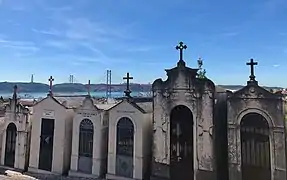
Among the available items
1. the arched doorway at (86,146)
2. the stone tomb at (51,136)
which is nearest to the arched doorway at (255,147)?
the arched doorway at (86,146)

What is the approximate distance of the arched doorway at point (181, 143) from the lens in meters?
12.5

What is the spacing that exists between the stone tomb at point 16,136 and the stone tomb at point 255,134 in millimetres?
10645

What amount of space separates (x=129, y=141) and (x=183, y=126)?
2.64 m

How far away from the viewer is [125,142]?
13734mm

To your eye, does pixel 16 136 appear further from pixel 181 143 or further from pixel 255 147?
pixel 255 147

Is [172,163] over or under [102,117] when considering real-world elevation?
under

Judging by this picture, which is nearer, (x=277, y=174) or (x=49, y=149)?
(x=277, y=174)

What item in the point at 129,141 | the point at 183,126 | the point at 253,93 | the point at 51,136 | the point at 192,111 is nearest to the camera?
the point at 253,93

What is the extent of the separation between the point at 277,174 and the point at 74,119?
9.35 meters

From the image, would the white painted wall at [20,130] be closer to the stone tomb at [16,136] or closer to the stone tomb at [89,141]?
the stone tomb at [16,136]

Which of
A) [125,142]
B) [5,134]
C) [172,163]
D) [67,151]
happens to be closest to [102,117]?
[125,142]

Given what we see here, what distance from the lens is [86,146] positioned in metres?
14.6

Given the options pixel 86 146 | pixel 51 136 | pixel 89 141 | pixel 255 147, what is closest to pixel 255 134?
pixel 255 147

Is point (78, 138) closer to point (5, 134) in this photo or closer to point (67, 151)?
point (67, 151)
